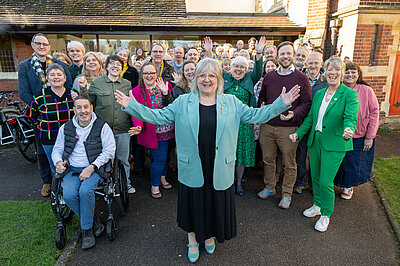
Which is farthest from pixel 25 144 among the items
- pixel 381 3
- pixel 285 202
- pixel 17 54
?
pixel 381 3

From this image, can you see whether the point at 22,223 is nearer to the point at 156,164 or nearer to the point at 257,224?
the point at 156,164

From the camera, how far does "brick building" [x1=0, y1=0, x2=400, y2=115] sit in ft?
26.9

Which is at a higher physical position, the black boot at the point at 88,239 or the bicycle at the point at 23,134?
the bicycle at the point at 23,134

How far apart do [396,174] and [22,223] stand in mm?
6485

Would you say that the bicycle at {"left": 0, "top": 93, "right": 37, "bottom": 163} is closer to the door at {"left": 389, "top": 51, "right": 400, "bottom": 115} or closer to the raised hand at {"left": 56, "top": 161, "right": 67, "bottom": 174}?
the raised hand at {"left": 56, "top": 161, "right": 67, "bottom": 174}

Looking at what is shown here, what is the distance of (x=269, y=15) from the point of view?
39.5 feet

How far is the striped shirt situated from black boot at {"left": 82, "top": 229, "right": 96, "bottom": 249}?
140cm

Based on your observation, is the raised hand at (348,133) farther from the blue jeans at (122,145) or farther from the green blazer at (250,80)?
the blue jeans at (122,145)

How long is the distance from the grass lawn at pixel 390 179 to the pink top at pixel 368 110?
1.17 m

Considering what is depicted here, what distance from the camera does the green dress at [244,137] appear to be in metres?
4.12

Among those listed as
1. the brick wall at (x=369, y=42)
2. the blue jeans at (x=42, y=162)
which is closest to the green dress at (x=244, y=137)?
the blue jeans at (x=42, y=162)

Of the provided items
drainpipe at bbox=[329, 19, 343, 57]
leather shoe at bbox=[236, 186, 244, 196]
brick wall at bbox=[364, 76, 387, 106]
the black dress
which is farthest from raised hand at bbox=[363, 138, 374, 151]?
drainpipe at bbox=[329, 19, 343, 57]

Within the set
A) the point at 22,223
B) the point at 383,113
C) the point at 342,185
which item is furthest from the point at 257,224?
the point at 383,113

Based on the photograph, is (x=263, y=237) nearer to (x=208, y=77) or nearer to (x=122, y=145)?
(x=208, y=77)
